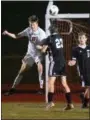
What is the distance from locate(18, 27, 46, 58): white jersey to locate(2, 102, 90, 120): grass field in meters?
1.45

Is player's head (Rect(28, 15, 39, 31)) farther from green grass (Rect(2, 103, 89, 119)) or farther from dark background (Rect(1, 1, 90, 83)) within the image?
dark background (Rect(1, 1, 90, 83))

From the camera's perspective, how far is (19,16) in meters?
20.4

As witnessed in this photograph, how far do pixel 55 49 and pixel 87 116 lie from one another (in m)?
1.61

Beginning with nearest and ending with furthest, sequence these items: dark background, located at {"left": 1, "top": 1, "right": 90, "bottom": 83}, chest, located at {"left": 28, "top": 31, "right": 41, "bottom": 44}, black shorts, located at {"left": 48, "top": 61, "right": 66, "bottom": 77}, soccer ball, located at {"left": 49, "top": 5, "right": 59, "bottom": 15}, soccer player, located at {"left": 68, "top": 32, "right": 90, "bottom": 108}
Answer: black shorts, located at {"left": 48, "top": 61, "right": 66, "bottom": 77}, soccer player, located at {"left": 68, "top": 32, "right": 90, "bottom": 108}, chest, located at {"left": 28, "top": 31, "right": 41, "bottom": 44}, soccer ball, located at {"left": 49, "top": 5, "right": 59, "bottom": 15}, dark background, located at {"left": 1, "top": 1, "right": 90, "bottom": 83}

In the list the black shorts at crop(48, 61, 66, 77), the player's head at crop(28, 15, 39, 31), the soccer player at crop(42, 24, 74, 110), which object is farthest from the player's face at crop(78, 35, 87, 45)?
the player's head at crop(28, 15, 39, 31)

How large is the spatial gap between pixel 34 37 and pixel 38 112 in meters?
2.29

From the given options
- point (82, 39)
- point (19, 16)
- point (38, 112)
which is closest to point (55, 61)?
point (82, 39)

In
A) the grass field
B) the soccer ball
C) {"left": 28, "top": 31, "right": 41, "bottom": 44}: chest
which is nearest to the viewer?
the grass field

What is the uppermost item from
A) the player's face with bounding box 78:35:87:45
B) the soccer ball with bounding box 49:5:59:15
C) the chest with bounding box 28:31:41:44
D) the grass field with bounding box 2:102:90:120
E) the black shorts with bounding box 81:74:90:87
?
the soccer ball with bounding box 49:5:59:15

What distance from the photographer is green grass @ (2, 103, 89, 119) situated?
29.5ft

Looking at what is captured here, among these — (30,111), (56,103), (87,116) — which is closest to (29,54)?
(56,103)

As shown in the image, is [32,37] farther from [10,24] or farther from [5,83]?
[10,24]

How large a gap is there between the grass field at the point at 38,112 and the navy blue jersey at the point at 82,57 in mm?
791

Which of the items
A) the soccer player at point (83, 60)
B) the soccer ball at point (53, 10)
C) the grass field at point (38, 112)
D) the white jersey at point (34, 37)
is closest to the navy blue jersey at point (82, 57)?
the soccer player at point (83, 60)
